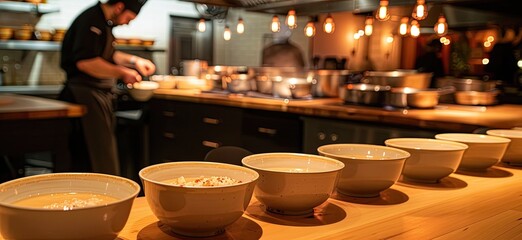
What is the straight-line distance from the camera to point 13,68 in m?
6.36

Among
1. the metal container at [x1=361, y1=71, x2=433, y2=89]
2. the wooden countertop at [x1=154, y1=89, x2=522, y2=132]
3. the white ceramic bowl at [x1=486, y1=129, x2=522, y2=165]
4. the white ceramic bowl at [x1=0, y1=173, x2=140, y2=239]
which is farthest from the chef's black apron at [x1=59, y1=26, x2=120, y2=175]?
the white ceramic bowl at [x1=0, y1=173, x2=140, y2=239]

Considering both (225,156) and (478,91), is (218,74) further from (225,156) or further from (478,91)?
(225,156)

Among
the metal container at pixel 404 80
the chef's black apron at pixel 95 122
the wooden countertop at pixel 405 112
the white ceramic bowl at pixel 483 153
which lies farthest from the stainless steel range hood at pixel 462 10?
the white ceramic bowl at pixel 483 153

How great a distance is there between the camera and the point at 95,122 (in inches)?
156

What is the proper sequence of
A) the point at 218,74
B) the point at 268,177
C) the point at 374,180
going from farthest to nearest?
the point at 218,74 < the point at 374,180 < the point at 268,177

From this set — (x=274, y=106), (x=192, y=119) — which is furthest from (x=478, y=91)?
(x=192, y=119)

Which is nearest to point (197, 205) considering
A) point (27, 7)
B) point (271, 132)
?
point (271, 132)

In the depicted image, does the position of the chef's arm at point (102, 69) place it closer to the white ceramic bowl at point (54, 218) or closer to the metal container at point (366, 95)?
the metal container at point (366, 95)

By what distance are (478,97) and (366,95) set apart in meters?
0.83

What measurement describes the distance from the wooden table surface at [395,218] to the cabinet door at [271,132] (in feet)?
8.82

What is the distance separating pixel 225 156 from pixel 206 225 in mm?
1059

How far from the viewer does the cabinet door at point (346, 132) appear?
136 inches

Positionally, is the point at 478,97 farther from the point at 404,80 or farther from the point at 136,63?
the point at 136,63

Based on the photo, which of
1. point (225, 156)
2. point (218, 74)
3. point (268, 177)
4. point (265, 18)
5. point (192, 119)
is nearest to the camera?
point (268, 177)
